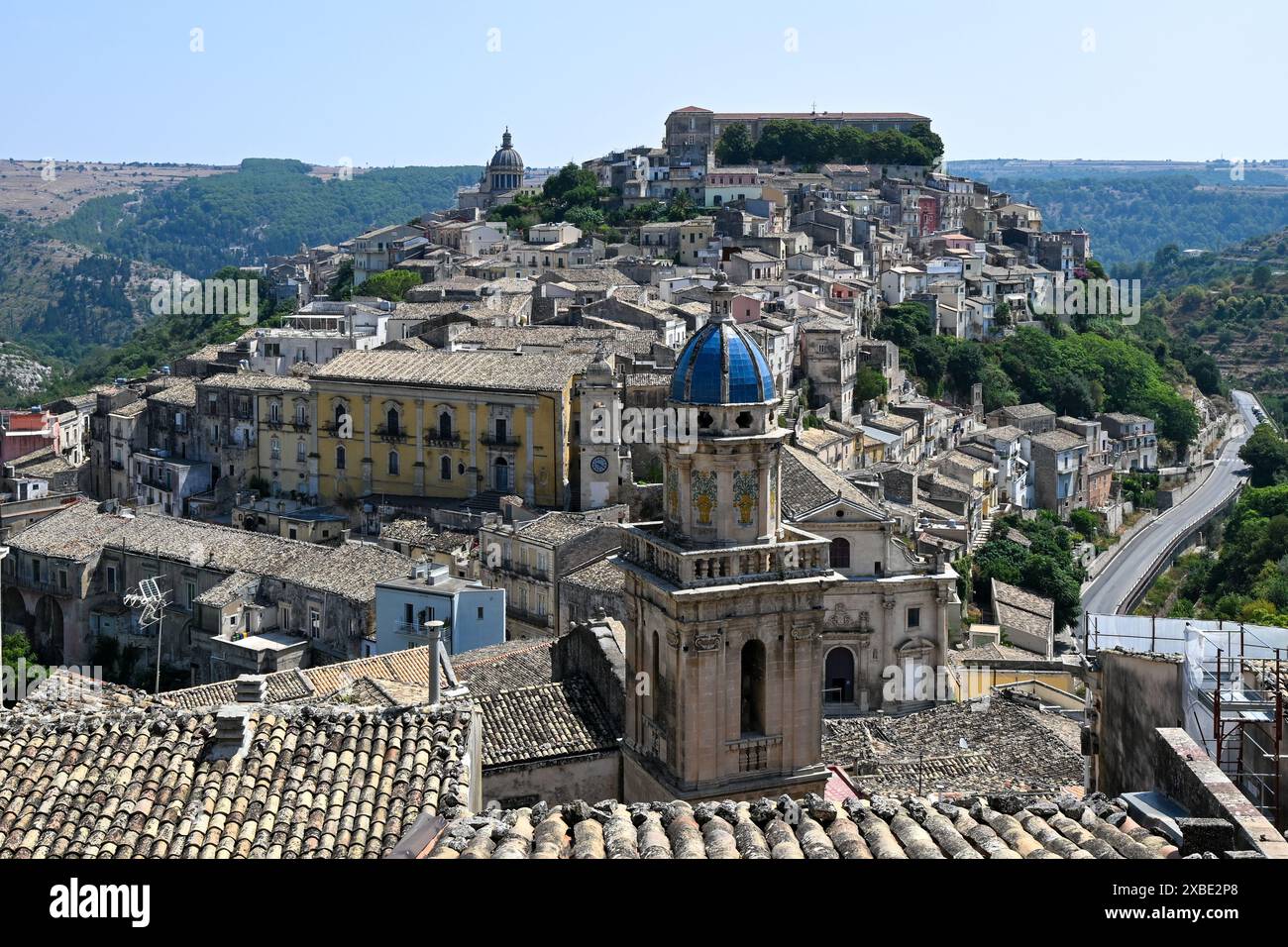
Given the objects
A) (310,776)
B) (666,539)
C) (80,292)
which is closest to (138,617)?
(666,539)

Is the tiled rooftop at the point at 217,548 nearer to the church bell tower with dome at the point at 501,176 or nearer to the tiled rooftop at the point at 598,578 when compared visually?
the tiled rooftop at the point at 598,578

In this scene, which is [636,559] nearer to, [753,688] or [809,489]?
[753,688]

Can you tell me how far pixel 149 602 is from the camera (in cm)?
4738

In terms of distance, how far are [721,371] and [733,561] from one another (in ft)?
7.91

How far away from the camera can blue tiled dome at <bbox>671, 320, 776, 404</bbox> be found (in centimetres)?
2148

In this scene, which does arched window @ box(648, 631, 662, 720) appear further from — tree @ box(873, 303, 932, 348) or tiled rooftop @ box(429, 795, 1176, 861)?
tree @ box(873, 303, 932, 348)

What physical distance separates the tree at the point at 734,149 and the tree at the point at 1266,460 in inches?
1674

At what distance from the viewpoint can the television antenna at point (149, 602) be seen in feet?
156

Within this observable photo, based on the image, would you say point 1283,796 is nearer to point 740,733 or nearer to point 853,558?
point 740,733

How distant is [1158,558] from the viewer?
74562mm

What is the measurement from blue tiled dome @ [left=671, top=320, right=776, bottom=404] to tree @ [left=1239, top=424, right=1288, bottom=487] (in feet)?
239

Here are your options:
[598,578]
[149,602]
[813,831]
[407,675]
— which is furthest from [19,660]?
[813,831]

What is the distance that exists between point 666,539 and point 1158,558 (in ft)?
188

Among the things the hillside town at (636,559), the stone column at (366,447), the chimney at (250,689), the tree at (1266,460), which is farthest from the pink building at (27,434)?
the tree at (1266,460)
